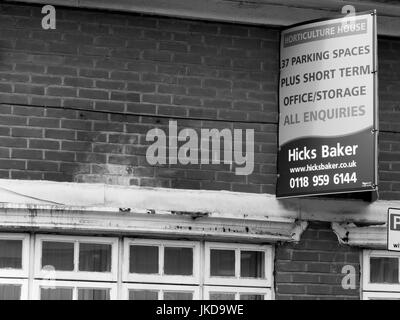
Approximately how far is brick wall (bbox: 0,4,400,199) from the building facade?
12mm

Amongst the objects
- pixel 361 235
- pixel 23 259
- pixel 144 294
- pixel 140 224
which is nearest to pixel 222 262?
pixel 144 294

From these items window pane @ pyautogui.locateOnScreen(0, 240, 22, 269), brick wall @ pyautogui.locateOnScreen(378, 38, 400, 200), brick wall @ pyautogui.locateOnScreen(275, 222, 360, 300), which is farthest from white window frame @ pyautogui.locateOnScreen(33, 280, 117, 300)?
brick wall @ pyautogui.locateOnScreen(378, 38, 400, 200)

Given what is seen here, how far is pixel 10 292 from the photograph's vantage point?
32.3 feet

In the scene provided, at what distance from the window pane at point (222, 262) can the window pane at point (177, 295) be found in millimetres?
296

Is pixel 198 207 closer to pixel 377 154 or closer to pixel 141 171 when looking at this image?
pixel 141 171

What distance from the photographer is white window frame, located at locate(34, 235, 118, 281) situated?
9922 millimetres

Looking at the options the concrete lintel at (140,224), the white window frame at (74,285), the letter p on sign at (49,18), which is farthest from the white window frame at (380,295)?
the letter p on sign at (49,18)

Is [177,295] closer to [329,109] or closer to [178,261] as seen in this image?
[178,261]

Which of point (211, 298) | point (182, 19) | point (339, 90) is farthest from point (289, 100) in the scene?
point (211, 298)

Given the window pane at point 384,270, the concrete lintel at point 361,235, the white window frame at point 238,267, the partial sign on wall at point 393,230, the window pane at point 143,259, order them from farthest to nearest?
the window pane at point 384,270 < the concrete lintel at point 361,235 < the white window frame at point 238,267 < the window pane at point 143,259 < the partial sign on wall at point 393,230

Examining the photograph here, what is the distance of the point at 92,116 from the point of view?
10195 mm

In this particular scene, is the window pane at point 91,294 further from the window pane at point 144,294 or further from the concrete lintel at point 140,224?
the concrete lintel at point 140,224

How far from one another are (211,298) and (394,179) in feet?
6.65

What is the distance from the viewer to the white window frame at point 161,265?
1007 centimetres
